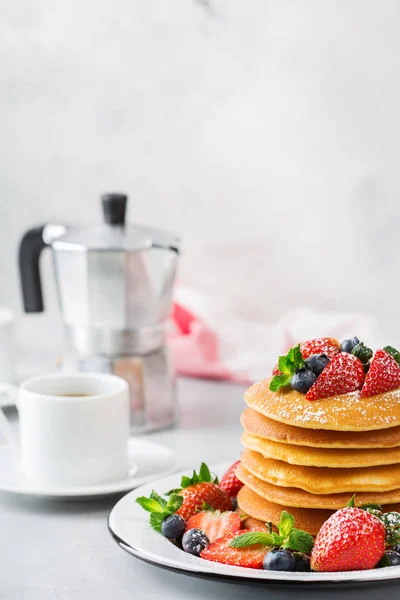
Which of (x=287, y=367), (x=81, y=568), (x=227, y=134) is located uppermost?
(x=227, y=134)

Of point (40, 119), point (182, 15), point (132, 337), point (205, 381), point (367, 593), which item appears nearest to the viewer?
point (367, 593)

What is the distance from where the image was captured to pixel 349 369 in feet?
3.32

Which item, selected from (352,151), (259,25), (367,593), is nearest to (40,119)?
(259,25)

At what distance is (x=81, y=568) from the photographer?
103 centimetres

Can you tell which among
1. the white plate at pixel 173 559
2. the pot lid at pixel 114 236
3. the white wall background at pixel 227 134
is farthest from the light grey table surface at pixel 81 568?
the white wall background at pixel 227 134

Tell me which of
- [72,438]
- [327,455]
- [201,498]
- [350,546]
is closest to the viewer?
[350,546]

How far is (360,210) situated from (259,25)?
1.61ft

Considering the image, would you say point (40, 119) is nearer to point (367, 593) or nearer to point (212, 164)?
point (212, 164)

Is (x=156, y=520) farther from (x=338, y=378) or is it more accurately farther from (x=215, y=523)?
(x=338, y=378)

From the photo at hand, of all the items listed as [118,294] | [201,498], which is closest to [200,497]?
[201,498]

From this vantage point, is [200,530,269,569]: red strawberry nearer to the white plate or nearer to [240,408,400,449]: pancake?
the white plate

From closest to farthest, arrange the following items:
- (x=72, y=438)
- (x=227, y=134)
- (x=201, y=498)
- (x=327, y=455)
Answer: (x=327, y=455) → (x=201, y=498) → (x=72, y=438) → (x=227, y=134)

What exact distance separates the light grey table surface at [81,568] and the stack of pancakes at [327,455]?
0.31 ft

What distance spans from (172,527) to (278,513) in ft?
0.39
